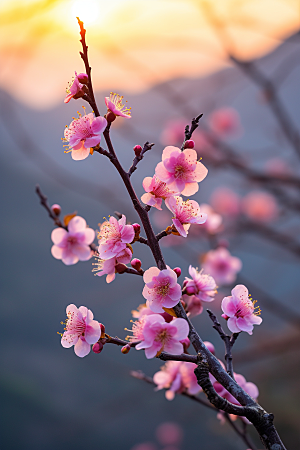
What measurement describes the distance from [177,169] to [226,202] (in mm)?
2433

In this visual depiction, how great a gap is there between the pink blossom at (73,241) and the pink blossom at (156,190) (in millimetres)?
161

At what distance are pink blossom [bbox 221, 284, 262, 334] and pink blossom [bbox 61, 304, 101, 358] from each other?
17 centimetres

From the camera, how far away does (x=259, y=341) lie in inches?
105

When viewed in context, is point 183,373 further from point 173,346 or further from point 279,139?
point 279,139

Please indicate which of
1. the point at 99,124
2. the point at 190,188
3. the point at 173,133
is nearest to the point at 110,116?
the point at 99,124

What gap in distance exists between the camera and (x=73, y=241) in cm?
57

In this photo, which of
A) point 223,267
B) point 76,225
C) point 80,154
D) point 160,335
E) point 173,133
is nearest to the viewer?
point 160,335

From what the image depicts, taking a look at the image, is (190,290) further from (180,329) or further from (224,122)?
(224,122)

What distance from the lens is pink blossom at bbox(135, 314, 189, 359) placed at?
36cm

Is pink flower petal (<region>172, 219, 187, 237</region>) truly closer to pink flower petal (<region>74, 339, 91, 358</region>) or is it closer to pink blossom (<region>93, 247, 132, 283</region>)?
pink blossom (<region>93, 247, 132, 283</region>)

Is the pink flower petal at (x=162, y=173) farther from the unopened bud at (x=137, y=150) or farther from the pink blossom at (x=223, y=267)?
the pink blossom at (x=223, y=267)

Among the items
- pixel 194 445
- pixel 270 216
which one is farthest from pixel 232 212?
pixel 194 445

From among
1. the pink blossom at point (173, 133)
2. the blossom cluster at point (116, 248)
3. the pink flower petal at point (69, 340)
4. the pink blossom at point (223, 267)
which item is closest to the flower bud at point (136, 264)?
the blossom cluster at point (116, 248)

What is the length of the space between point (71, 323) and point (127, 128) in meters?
1.23
